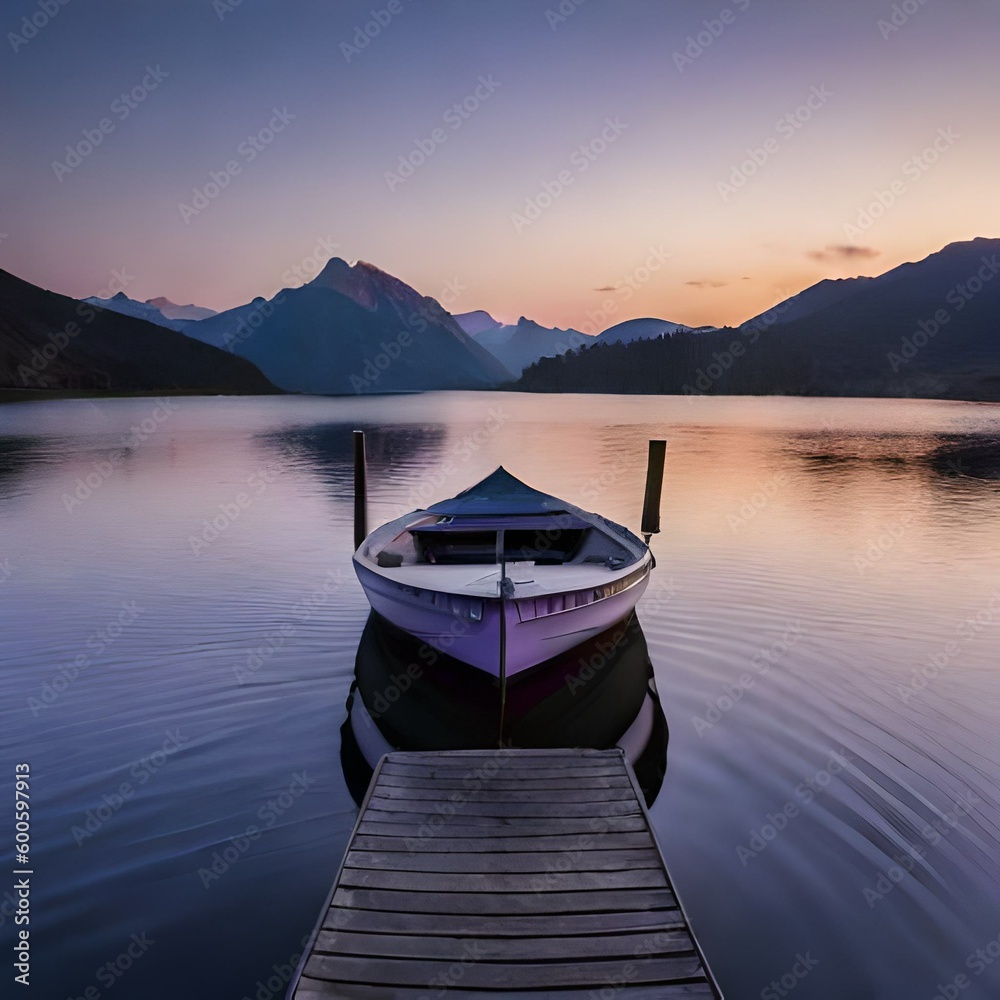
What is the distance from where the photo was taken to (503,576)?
6766mm

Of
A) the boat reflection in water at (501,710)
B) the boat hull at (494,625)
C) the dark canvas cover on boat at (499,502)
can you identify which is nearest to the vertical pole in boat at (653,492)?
the dark canvas cover on boat at (499,502)

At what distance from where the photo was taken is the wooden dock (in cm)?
370

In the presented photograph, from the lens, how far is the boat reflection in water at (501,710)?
276 inches

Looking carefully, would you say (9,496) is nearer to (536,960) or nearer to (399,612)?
(399,612)

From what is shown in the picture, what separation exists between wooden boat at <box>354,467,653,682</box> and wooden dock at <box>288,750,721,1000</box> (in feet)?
4.61

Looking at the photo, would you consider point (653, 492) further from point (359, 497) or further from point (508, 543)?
point (359, 497)

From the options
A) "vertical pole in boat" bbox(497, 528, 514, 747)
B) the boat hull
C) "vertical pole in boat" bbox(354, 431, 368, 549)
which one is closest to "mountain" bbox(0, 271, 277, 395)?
"vertical pole in boat" bbox(354, 431, 368, 549)

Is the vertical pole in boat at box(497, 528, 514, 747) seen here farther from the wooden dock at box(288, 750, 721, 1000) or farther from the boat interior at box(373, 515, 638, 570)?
the boat interior at box(373, 515, 638, 570)

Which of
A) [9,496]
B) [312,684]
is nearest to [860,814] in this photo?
[312,684]

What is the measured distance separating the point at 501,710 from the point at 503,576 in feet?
4.36

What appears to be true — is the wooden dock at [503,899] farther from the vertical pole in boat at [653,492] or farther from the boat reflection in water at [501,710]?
the vertical pole in boat at [653,492]

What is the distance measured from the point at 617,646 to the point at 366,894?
5.63 m

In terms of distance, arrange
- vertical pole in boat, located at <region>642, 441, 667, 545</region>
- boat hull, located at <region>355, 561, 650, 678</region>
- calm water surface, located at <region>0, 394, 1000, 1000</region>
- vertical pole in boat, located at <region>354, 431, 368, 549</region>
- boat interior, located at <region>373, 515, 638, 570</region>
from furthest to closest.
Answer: vertical pole in boat, located at <region>642, 441, 667, 545</region>
vertical pole in boat, located at <region>354, 431, 368, 549</region>
boat interior, located at <region>373, 515, 638, 570</region>
boat hull, located at <region>355, 561, 650, 678</region>
calm water surface, located at <region>0, 394, 1000, 1000</region>

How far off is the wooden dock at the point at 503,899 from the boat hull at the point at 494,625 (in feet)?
4.13
